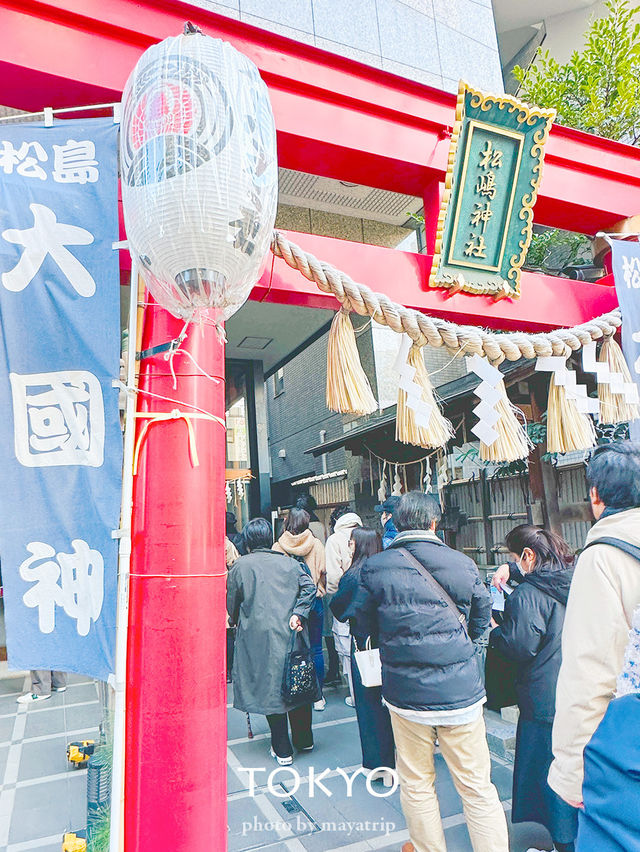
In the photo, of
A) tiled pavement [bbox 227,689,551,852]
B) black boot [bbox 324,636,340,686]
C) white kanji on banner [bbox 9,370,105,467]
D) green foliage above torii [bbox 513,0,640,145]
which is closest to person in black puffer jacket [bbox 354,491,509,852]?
tiled pavement [bbox 227,689,551,852]

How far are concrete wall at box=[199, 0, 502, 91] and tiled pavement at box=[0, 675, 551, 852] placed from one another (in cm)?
575

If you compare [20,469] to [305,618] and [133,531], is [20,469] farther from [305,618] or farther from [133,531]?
[305,618]

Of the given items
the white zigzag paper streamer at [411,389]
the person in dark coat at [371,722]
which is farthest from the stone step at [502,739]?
the white zigzag paper streamer at [411,389]

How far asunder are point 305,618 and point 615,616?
10.6 feet

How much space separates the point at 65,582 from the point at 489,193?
132 inches

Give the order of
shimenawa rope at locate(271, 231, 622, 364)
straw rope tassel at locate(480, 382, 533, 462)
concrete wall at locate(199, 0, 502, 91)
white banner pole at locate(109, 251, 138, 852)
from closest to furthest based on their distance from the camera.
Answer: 1. white banner pole at locate(109, 251, 138, 852)
2. shimenawa rope at locate(271, 231, 622, 364)
3. straw rope tassel at locate(480, 382, 533, 462)
4. concrete wall at locate(199, 0, 502, 91)

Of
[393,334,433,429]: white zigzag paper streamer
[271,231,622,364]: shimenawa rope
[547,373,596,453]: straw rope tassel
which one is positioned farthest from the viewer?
[547,373,596,453]: straw rope tassel

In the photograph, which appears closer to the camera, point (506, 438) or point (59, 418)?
point (59, 418)

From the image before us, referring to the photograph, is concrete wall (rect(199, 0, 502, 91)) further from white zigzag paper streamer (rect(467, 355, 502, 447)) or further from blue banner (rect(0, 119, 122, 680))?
white zigzag paper streamer (rect(467, 355, 502, 447))

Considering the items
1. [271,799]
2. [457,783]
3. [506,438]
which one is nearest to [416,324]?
[506,438]

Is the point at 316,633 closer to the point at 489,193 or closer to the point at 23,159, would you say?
the point at 489,193

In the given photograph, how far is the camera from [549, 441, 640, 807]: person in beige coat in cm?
213

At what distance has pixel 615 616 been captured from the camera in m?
2.16

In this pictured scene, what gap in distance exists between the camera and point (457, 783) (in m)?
3.25
